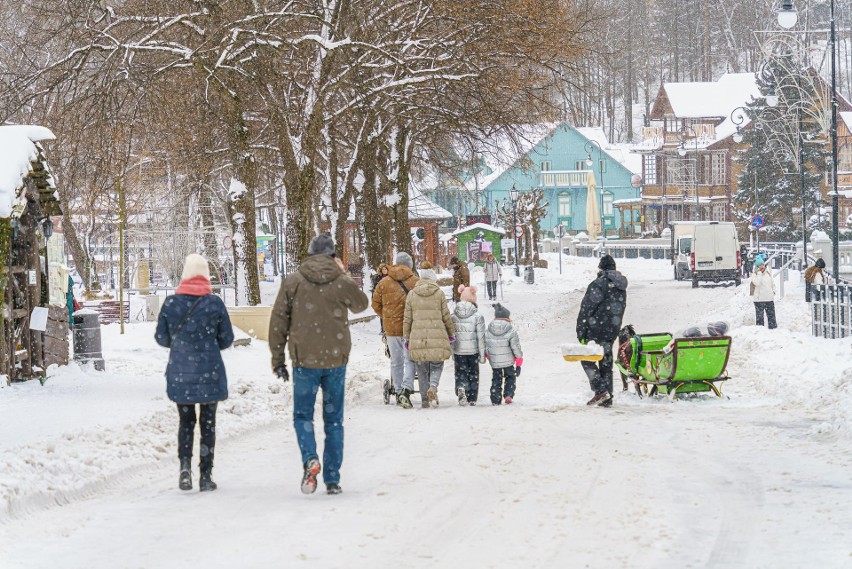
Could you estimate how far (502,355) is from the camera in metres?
14.8

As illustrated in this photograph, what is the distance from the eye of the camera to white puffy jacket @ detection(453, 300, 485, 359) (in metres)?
14.8

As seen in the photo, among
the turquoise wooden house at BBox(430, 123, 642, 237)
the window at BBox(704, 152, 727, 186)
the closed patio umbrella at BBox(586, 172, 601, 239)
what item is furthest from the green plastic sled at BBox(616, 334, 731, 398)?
the turquoise wooden house at BBox(430, 123, 642, 237)

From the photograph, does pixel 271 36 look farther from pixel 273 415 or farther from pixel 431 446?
pixel 431 446

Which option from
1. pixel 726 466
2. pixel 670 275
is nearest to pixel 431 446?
pixel 726 466

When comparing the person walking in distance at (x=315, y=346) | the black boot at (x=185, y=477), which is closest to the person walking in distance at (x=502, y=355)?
the person walking in distance at (x=315, y=346)

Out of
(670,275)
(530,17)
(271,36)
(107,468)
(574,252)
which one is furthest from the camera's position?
(574,252)

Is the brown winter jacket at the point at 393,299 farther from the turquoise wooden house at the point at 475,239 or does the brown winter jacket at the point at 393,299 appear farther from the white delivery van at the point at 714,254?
the turquoise wooden house at the point at 475,239

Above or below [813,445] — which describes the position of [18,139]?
above

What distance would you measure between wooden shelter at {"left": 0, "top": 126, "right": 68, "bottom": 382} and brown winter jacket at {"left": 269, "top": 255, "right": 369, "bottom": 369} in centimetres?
614

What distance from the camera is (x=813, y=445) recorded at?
36.3 feet

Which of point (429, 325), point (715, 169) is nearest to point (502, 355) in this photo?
point (429, 325)

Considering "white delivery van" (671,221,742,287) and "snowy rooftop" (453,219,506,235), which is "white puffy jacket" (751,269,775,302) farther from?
"snowy rooftop" (453,219,506,235)

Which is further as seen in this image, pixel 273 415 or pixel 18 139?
pixel 18 139

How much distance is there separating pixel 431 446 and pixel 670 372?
483 centimetres
